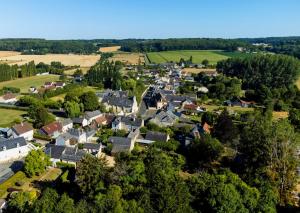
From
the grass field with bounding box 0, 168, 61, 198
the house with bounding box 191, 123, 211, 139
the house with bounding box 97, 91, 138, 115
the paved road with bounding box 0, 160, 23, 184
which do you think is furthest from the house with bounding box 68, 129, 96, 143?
the house with bounding box 97, 91, 138, 115

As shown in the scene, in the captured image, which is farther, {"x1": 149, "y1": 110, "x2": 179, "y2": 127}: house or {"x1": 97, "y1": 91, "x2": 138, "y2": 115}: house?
{"x1": 97, "y1": 91, "x2": 138, "y2": 115}: house

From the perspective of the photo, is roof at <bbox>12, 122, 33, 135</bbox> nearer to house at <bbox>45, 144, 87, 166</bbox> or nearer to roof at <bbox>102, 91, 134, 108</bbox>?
house at <bbox>45, 144, 87, 166</bbox>

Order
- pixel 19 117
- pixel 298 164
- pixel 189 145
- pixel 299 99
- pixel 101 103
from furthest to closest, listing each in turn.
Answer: pixel 299 99 < pixel 101 103 < pixel 19 117 < pixel 189 145 < pixel 298 164

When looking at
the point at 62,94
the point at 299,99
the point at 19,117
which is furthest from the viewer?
the point at 62,94

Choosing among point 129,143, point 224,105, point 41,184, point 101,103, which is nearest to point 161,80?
point 224,105

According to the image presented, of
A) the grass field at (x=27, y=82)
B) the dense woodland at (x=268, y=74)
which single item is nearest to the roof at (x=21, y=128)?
the grass field at (x=27, y=82)

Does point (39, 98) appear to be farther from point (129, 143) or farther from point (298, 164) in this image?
point (298, 164)

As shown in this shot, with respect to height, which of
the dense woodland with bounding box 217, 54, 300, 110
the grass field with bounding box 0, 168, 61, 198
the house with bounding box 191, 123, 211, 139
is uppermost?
the dense woodland with bounding box 217, 54, 300, 110
